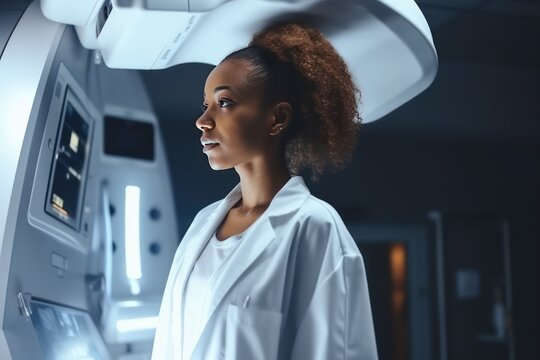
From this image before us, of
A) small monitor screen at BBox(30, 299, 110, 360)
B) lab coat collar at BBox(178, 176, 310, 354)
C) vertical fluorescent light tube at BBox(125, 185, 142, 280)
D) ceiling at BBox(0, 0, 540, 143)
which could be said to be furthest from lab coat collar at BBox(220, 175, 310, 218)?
ceiling at BBox(0, 0, 540, 143)

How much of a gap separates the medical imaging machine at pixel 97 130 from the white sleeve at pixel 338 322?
0.48 metres

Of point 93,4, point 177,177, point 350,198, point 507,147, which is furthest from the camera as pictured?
point 507,147

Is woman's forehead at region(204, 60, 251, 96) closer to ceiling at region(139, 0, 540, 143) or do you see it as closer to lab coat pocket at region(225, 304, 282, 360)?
lab coat pocket at region(225, 304, 282, 360)

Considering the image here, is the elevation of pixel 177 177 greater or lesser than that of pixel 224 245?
greater

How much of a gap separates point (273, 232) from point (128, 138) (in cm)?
107

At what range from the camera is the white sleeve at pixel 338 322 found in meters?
1.31

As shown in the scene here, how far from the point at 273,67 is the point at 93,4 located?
486 mm

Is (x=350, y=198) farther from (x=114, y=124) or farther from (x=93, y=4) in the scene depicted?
(x=93, y=4)

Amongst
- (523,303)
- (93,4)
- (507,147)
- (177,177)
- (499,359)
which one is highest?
(507,147)

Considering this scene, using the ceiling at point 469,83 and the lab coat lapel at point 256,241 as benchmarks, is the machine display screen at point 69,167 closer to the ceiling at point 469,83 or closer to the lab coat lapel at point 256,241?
the lab coat lapel at point 256,241

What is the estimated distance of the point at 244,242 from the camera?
141 centimetres

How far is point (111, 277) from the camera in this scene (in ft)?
7.29

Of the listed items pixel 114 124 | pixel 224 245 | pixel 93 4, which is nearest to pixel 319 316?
pixel 224 245

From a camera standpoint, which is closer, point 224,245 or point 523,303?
point 224,245
